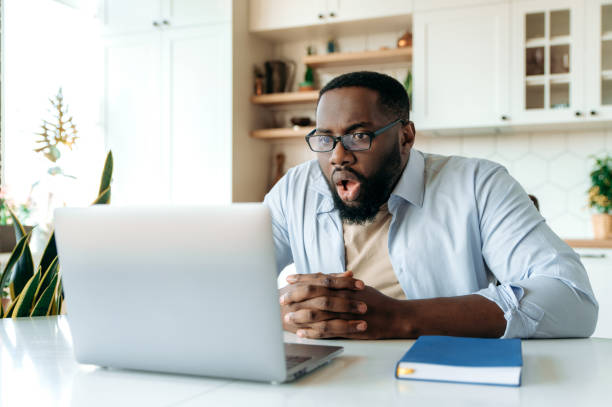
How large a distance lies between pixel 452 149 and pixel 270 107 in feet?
4.19

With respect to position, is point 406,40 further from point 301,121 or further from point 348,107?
point 348,107

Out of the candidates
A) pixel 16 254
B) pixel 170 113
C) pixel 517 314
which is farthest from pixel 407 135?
pixel 170 113

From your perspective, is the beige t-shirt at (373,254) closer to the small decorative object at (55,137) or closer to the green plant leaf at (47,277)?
the green plant leaf at (47,277)

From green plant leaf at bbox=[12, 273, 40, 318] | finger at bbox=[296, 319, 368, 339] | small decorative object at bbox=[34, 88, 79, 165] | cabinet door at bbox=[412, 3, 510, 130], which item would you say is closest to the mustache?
finger at bbox=[296, 319, 368, 339]

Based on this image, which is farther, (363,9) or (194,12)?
(194,12)

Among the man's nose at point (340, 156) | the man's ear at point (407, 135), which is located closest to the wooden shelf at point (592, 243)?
Answer: the man's ear at point (407, 135)

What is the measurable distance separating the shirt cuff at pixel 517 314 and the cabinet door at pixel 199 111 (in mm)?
2638

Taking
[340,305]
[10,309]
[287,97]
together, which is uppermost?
[287,97]

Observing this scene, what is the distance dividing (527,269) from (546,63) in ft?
7.40

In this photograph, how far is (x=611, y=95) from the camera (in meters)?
3.13

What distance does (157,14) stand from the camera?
3885mm

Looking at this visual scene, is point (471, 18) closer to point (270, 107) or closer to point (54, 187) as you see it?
point (270, 107)

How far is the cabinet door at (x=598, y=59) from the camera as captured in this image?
3117 millimetres

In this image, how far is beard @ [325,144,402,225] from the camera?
154cm
